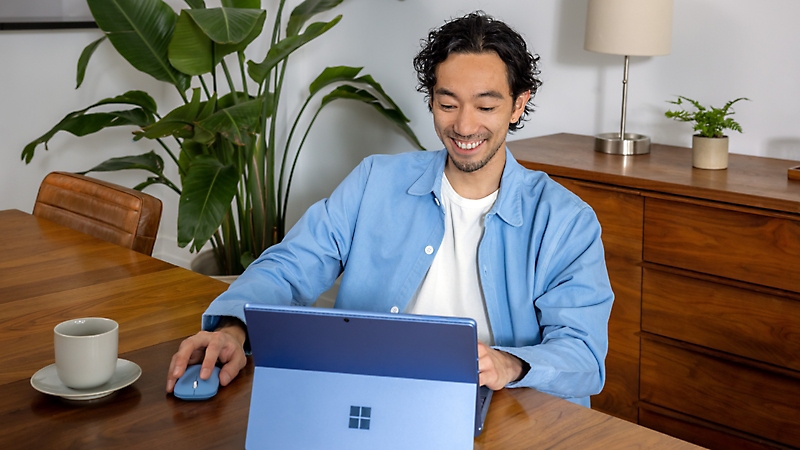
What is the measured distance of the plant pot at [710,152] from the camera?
2.46 meters

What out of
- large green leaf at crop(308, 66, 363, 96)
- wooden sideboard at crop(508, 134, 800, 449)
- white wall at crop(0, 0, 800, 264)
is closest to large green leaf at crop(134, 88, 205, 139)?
large green leaf at crop(308, 66, 363, 96)

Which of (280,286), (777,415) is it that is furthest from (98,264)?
(777,415)

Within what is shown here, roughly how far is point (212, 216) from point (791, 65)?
185cm

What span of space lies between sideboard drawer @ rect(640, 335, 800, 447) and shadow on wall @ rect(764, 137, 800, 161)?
730mm

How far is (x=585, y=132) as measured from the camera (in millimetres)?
3115

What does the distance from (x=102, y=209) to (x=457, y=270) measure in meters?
1.02

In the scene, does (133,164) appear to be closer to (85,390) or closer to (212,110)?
(212,110)

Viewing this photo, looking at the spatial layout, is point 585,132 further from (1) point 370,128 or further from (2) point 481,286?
(2) point 481,286

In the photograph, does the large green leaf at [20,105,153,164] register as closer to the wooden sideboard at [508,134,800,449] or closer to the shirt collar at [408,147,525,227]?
the wooden sideboard at [508,134,800,449]

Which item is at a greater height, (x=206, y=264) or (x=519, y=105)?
(x=519, y=105)

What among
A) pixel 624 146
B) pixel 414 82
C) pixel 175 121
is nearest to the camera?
pixel 624 146

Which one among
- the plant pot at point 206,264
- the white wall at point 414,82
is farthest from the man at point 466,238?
the plant pot at point 206,264

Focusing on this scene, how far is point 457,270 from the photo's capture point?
1738 mm

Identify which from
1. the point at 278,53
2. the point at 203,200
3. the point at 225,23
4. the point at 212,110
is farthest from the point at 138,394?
the point at 278,53
